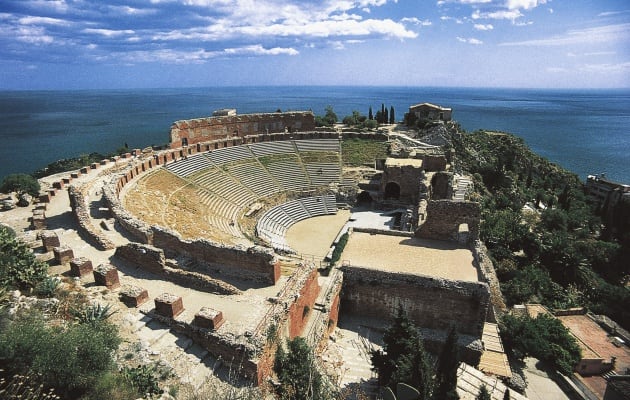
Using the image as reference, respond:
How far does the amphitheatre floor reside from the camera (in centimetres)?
2320

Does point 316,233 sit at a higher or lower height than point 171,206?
Result: lower

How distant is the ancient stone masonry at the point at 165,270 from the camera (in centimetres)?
1173

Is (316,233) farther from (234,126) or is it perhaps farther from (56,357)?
(56,357)

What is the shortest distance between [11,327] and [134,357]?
8.25ft

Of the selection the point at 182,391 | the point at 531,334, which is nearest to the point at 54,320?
the point at 182,391

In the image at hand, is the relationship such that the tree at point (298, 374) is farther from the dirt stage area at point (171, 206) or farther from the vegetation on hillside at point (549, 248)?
the vegetation on hillside at point (549, 248)

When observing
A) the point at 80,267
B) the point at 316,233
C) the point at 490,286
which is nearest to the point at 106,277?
the point at 80,267

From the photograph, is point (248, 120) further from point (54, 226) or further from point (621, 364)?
point (621, 364)

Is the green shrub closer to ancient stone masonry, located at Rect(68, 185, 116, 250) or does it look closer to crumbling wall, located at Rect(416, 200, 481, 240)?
ancient stone masonry, located at Rect(68, 185, 116, 250)

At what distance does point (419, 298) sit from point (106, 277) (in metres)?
11.0

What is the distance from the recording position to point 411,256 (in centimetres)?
1634

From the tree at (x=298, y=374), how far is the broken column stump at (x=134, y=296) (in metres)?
4.35

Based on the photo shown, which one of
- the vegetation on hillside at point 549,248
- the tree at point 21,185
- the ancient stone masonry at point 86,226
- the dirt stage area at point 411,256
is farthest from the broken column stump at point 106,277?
the vegetation on hillside at point 549,248

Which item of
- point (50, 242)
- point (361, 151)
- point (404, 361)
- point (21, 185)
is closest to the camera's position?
point (404, 361)
